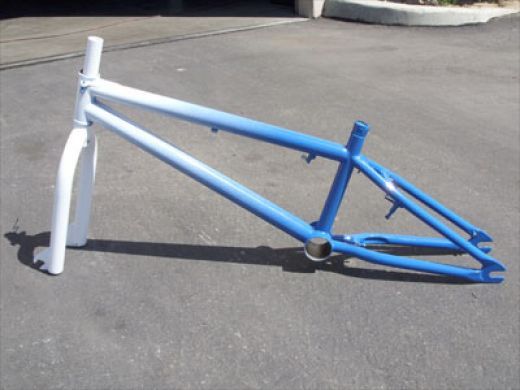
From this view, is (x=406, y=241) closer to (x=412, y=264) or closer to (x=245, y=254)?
(x=412, y=264)

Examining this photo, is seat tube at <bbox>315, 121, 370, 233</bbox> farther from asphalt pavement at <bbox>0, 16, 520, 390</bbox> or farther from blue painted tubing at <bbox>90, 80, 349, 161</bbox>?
asphalt pavement at <bbox>0, 16, 520, 390</bbox>

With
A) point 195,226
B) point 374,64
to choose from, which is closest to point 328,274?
point 195,226

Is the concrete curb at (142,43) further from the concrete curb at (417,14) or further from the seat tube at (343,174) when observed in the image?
the seat tube at (343,174)

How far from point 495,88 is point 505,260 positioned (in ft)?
12.0

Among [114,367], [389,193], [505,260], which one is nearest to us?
[114,367]

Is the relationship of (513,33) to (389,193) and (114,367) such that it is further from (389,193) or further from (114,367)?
(114,367)

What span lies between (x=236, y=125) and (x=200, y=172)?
11.8 inches

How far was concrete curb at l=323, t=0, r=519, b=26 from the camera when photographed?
908 centimetres

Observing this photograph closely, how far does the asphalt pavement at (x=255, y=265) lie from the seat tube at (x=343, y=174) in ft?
1.20

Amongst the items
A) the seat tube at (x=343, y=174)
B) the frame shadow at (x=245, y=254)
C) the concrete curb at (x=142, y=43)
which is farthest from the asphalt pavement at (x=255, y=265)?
the concrete curb at (x=142, y=43)

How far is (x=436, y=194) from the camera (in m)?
4.18

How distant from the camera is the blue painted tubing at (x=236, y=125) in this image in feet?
9.30

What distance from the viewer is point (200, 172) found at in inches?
115

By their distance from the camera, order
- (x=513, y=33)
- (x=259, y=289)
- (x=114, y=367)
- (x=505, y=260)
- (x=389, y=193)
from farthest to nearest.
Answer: (x=513, y=33) < (x=505, y=260) < (x=259, y=289) < (x=389, y=193) < (x=114, y=367)
